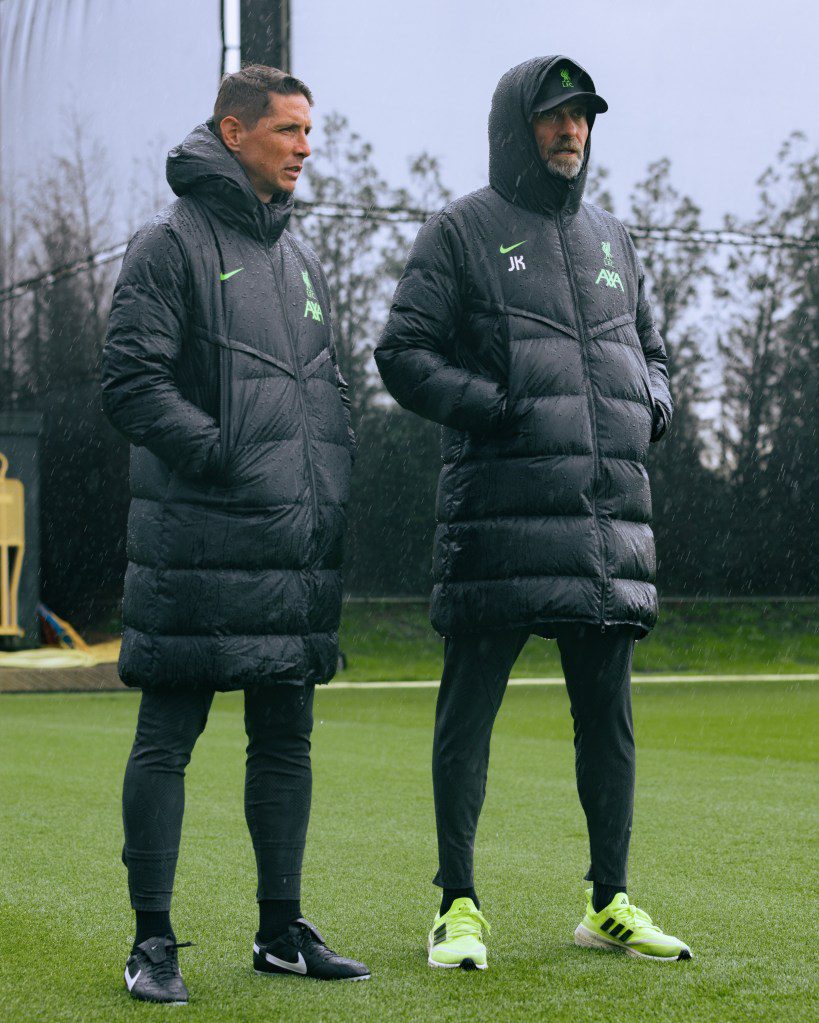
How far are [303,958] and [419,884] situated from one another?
73cm

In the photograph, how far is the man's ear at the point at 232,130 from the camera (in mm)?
2309

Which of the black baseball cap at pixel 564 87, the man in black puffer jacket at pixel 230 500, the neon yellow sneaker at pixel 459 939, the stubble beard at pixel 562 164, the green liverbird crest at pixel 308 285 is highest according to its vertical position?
the black baseball cap at pixel 564 87

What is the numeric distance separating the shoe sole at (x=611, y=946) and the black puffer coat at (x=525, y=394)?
0.53 metres

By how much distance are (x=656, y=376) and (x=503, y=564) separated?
536 millimetres

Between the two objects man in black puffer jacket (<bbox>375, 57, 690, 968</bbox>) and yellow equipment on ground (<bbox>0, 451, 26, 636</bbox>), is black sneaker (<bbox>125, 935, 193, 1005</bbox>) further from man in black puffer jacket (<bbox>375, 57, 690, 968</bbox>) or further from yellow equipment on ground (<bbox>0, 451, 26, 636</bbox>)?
yellow equipment on ground (<bbox>0, 451, 26, 636</bbox>)

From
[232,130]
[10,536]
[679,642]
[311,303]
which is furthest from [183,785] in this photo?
[679,642]

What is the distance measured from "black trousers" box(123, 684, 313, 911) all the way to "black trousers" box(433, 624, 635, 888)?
247 mm

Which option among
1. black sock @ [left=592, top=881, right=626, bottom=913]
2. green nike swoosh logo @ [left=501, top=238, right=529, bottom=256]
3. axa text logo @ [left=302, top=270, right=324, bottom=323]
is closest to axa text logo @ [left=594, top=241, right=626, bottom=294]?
green nike swoosh logo @ [left=501, top=238, right=529, bottom=256]

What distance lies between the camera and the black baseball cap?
2389mm

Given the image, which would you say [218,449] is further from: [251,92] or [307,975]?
[307,975]

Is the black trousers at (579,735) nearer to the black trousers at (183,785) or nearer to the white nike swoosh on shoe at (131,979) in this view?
the black trousers at (183,785)

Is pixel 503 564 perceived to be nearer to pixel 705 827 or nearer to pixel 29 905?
pixel 29 905

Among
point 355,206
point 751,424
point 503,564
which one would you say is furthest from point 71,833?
point 751,424

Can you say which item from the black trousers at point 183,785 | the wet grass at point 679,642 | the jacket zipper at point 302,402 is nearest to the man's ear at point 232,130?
the jacket zipper at point 302,402
